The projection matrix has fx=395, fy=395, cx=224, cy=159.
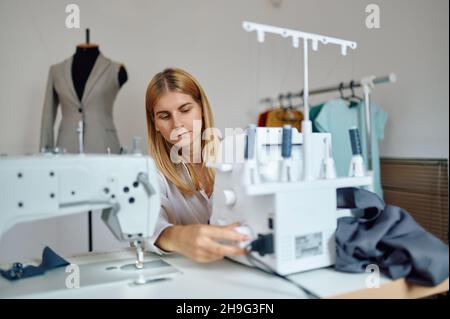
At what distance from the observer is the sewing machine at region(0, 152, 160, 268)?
2.54 ft

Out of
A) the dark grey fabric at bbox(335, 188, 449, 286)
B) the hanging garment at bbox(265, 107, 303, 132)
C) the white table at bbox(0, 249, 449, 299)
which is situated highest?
the hanging garment at bbox(265, 107, 303, 132)

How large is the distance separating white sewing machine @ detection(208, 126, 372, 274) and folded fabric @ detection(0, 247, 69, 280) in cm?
42

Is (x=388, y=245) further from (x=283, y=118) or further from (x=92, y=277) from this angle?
(x=283, y=118)

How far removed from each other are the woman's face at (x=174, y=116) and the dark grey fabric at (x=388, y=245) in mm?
601

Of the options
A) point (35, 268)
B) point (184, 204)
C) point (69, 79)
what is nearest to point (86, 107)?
point (69, 79)

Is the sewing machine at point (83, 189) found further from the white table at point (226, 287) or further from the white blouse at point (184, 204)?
the white blouse at point (184, 204)

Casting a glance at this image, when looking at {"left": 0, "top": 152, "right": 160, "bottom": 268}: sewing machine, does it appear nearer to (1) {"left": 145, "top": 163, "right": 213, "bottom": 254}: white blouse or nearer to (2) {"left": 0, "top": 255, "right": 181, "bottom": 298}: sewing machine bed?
(2) {"left": 0, "top": 255, "right": 181, "bottom": 298}: sewing machine bed

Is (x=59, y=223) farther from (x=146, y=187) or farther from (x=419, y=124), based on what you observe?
(x=419, y=124)

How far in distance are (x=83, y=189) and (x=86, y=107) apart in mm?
1091

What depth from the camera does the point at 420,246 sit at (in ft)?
2.64

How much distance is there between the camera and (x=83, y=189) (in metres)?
0.82

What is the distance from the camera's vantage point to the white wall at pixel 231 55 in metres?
1.94

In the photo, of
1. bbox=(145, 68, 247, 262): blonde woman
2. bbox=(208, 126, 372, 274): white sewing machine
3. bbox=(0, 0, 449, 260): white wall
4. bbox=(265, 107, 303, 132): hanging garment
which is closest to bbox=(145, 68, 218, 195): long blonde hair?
bbox=(145, 68, 247, 262): blonde woman
